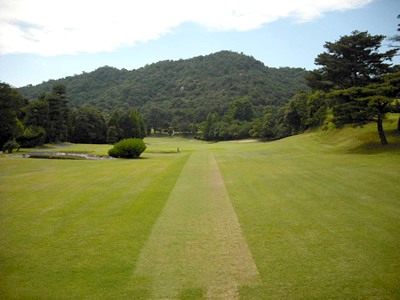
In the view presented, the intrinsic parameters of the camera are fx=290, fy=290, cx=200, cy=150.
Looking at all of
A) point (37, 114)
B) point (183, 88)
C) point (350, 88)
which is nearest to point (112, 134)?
point (37, 114)

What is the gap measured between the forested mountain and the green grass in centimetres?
11596

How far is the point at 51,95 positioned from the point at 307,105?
56567 mm

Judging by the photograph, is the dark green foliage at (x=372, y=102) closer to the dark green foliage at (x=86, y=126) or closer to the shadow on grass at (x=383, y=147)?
the shadow on grass at (x=383, y=147)

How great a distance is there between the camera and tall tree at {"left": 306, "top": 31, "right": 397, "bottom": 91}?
3547cm

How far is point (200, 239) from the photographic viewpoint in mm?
7551

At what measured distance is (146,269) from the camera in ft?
19.4

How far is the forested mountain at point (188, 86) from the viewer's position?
440 ft

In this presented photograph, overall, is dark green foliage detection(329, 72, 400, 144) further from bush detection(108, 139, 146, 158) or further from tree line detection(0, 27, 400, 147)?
bush detection(108, 139, 146, 158)

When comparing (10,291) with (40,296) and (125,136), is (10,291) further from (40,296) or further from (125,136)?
(125,136)

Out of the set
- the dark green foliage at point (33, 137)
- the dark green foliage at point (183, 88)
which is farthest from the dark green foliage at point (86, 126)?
the dark green foliage at point (183, 88)

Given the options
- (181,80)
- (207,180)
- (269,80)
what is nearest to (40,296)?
(207,180)

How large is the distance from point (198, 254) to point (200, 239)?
0.92 meters

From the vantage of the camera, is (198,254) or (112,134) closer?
(198,254)

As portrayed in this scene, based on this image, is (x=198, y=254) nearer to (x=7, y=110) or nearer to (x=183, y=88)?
(x=7, y=110)
